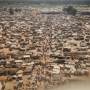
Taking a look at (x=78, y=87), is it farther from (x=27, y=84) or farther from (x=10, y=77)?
(x=10, y=77)

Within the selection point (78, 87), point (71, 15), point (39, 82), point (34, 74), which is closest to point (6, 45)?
point (34, 74)

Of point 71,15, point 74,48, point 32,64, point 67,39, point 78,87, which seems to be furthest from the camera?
point 71,15

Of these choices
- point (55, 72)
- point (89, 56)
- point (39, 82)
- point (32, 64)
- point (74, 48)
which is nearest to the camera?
point (39, 82)

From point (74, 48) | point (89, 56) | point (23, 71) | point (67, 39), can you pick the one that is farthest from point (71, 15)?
point (23, 71)

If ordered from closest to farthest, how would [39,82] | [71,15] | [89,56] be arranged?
[39,82] < [89,56] < [71,15]

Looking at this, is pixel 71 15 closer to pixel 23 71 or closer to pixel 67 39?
pixel 67 39

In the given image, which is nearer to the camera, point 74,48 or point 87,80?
point 87,80

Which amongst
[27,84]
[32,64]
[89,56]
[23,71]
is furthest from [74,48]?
[27,84]

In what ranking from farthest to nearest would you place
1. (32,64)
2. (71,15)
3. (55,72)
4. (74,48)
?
1. (71,15)
2. (74,48)
3. (32,64)
4. (55,72)

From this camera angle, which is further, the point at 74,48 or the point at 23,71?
the point at 74,48
